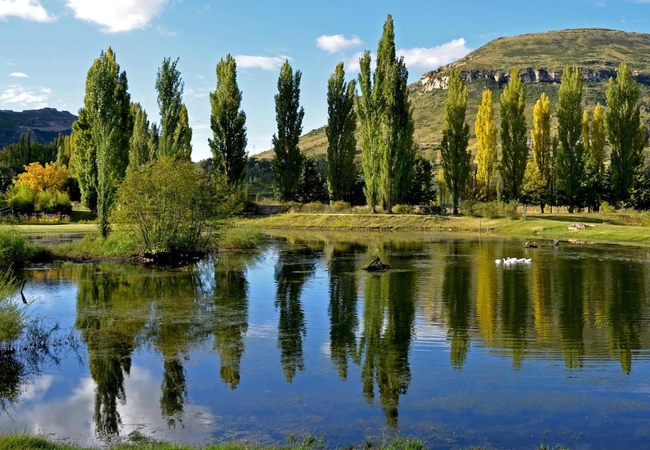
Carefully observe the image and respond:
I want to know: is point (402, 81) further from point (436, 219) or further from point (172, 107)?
point (172, 107)

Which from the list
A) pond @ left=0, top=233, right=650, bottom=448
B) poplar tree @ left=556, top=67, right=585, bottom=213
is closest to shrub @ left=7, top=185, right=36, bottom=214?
pond @ left=0, top=233, right=650, bottom=448

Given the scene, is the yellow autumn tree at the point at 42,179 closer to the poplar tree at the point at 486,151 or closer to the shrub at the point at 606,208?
the poplar tree at the point at 486,151

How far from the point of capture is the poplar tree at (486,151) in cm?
6912

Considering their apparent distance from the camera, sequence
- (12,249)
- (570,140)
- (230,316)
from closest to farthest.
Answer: (230,316) < (12,249) < (570,140)

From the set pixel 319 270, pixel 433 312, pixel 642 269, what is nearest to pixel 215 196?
pixel 319 270

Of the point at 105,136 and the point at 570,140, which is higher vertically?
the point at 570,140

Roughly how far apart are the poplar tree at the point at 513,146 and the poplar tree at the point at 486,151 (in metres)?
2.54

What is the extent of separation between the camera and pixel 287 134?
70438 mm

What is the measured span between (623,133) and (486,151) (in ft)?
48.0

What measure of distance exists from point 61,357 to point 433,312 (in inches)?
450

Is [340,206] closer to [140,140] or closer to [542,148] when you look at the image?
[140,140]

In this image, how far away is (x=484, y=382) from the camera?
12.4m

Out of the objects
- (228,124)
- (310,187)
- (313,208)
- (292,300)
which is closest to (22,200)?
(228,124)

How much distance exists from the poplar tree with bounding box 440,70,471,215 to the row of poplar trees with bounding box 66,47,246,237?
22.9 meters
